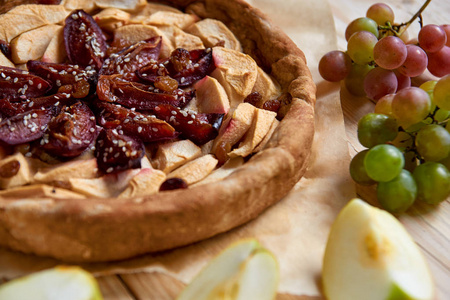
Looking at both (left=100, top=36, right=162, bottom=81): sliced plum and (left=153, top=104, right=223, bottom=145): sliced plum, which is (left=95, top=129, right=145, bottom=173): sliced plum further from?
(left=100, top=36, right=162, bottom=81): sliced plum

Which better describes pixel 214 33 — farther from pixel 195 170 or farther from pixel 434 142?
pixel 434 142

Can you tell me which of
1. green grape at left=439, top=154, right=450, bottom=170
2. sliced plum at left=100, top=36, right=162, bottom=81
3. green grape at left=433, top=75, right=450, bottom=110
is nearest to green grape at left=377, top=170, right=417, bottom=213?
green grape at left=439, top=154, right=450, bottom=170

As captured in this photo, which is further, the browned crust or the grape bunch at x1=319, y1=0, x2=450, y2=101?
the grape bunch at x1=319, y1=0, x2=450, y2=101

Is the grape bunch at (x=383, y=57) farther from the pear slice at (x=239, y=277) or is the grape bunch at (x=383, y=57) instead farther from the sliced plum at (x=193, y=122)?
the pear slice at (x=239, y=277)

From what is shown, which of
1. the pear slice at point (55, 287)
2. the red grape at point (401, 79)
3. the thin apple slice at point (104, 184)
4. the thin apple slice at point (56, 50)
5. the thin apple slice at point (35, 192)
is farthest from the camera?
the red grape at point (401, 79)

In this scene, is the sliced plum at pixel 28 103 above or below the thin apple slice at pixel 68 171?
below

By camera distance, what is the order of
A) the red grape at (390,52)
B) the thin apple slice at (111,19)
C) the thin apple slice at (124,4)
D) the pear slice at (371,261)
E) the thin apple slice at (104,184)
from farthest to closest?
the thin apple slice at (124,4), the thin apple slice at (111,19), the red grape at (390,52), the thin apple slice at (104,184), the pear slice at (371,261)

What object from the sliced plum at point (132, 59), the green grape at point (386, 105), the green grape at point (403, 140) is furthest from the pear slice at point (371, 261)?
the sliced plum at point (132, 59)
